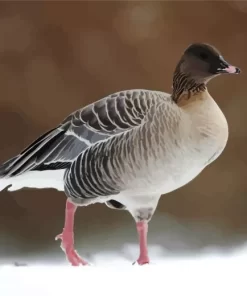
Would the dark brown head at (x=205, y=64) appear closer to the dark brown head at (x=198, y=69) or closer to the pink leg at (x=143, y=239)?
the dark brown head at (x=198, y=69)

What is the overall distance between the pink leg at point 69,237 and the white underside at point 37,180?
2.3 inches

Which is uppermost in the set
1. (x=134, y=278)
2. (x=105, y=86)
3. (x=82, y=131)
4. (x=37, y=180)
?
(x=105, y=86)

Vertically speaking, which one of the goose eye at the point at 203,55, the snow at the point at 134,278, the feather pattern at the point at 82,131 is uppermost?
the goose eye at the point at 203,55

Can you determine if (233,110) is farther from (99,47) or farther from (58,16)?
(58,16)

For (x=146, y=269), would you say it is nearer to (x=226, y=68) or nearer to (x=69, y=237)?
(x=69, y=237)

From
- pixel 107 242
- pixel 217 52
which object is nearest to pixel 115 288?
pixel 107 242

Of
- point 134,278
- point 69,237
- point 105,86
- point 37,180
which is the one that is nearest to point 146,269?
point 134,278

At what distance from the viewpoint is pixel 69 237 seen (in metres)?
1.19

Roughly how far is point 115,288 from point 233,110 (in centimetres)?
53

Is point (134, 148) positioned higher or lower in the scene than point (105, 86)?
lower

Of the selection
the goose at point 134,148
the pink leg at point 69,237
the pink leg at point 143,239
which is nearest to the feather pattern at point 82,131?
the goose at point 134,148

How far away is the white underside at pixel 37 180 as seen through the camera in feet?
3.87

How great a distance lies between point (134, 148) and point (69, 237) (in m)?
0.28

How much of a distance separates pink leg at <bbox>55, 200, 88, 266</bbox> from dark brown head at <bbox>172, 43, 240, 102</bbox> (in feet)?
1.23
